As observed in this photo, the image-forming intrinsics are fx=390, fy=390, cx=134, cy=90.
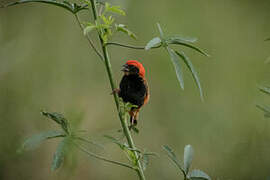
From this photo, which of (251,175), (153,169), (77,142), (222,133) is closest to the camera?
(77,142)

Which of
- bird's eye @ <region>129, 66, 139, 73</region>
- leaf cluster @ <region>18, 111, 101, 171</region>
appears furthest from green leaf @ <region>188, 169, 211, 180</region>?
bird's eye @ <region>129, 66, 139, 73</region>

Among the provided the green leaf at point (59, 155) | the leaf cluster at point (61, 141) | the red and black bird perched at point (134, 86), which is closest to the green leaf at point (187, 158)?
the leaf cluster at point (61, 141)

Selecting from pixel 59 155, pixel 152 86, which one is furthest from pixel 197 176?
pixel 152 86

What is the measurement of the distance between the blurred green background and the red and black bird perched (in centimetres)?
135

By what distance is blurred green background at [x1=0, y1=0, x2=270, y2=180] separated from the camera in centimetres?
429

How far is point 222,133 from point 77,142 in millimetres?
3024

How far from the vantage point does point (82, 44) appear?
499 centimetres

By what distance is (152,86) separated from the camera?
208 inches

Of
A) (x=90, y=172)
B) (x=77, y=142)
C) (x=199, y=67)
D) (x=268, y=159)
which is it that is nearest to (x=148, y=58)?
(x=199, y=67)

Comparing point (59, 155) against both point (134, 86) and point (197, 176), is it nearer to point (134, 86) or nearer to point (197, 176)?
point (197, 176)

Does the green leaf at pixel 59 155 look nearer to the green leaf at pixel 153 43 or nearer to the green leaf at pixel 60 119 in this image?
the green leaf at pixel 60 119

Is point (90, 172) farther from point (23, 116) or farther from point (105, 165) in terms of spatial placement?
point (23, 116)

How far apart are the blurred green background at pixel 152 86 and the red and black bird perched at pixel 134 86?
53.1 inches

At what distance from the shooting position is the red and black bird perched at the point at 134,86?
2625 mm
